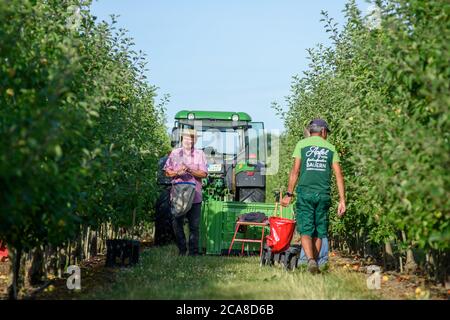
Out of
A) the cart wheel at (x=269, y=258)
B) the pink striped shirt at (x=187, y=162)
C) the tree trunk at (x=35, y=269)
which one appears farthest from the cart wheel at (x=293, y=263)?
the tree trunk at (x=35, y=269)

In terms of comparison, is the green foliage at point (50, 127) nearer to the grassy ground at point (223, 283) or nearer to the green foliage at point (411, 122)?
the grassy ground at point (223, 283)

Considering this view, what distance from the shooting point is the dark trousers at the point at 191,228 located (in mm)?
12672

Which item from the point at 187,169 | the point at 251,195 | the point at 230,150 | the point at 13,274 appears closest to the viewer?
the point at 13,274

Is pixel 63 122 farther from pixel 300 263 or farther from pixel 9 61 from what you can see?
pixel 300 263

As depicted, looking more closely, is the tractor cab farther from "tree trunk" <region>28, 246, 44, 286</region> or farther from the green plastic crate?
"tree trunk" <region>28, 246, 44, 286</region>

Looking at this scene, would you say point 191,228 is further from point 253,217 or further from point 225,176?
point 225,176

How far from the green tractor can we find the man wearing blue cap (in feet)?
13.2

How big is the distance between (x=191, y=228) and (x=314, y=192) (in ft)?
11.8

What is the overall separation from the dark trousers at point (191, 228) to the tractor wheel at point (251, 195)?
2458mm

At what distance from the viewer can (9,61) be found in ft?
22.2

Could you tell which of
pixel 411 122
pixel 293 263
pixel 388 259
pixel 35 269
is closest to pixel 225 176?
pixel 388 259

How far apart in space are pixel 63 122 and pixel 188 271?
436cm

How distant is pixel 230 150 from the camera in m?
16.1

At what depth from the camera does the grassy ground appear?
7312 millimetres
